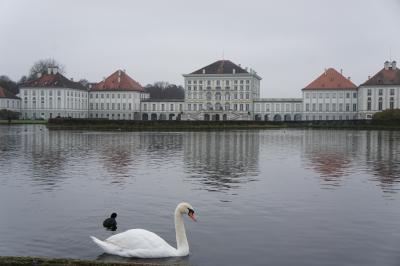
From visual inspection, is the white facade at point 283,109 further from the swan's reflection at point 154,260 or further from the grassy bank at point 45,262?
the grassy bank at point 45,262

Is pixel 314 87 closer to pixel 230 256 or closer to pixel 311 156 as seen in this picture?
pixel 311 156

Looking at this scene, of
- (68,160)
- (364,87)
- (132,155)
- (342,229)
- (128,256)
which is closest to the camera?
(128,256)

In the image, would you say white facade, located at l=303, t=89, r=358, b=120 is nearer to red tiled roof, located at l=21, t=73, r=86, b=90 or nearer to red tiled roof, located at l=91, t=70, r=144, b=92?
red tiled roof, located at l=91, t=70, r=144, b=92

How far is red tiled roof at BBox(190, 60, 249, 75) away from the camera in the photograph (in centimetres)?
10812

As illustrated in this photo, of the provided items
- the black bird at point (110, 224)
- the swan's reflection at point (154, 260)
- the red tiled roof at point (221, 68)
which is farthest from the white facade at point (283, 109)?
the swan's reflection at point (154, 260)

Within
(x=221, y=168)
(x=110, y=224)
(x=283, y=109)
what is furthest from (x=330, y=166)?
(x=283, y=109)

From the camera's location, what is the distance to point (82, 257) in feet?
24.9

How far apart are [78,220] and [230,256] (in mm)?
3573

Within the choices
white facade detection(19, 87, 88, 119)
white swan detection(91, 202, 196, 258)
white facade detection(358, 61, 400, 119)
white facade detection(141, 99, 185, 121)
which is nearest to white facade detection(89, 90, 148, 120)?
white facade detection(141, 99, 185, 121)

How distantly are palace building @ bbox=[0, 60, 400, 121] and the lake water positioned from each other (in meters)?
83.8

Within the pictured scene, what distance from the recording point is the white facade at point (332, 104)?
100875 millimetres

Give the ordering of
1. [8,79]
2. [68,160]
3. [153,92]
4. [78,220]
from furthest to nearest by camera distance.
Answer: [153,92] < [8,79] < [68,160] < [78,220]

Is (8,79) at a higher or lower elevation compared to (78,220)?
higher

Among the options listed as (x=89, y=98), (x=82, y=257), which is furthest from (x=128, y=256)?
(x=89, y=98)
